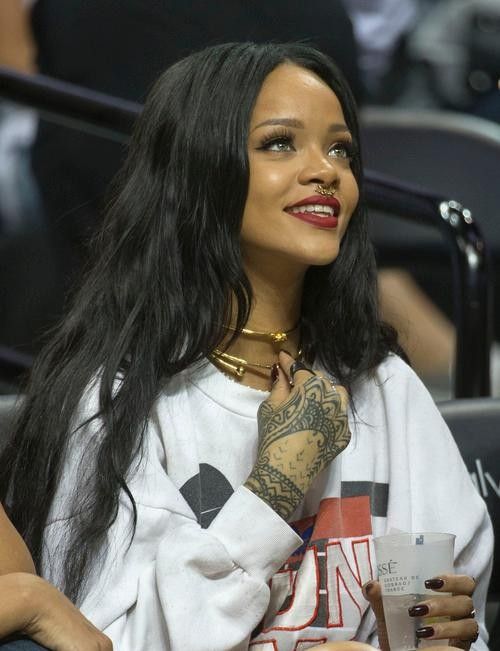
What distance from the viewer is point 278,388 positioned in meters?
2.25

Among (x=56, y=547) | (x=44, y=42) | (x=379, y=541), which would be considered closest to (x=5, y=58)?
(x=44, y=42)

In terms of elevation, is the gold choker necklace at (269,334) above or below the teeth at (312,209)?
below

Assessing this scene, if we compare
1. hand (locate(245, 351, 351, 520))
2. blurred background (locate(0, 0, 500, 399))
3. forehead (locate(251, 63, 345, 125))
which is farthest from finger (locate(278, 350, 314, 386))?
blurred background (locate(0, 0, 500, 399))

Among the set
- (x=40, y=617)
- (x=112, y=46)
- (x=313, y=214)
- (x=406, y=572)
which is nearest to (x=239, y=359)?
(x=313, y=214)

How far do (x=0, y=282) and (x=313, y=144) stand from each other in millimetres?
1482

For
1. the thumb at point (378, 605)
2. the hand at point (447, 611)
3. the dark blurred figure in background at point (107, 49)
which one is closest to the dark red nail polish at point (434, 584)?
the hand at point (447, 611)

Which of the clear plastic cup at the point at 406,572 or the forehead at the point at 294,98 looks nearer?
the clear plastic cup at the point at 406,572

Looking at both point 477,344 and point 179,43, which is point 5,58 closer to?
point 179,43

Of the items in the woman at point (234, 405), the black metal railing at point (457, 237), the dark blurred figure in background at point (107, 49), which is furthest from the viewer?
the dark blurred figure in background at point (107, 49)

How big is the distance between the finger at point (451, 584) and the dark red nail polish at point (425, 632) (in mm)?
57

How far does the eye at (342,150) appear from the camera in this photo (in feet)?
7.75

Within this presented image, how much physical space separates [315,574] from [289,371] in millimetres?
318

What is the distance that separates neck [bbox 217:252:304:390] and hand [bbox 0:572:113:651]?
0.60m

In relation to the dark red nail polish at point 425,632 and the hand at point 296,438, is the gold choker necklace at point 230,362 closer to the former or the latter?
the hand at point 296,438
